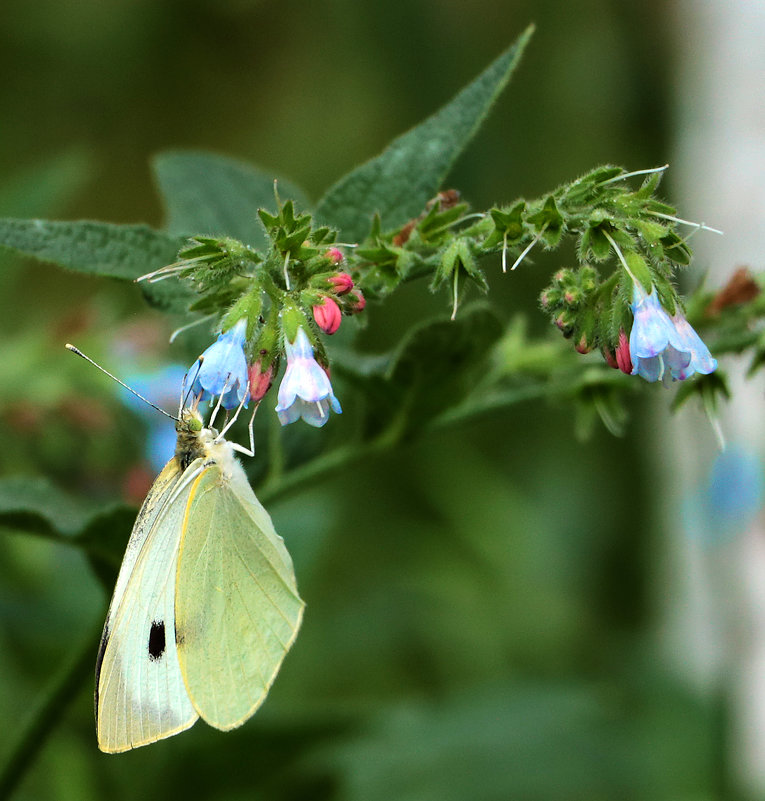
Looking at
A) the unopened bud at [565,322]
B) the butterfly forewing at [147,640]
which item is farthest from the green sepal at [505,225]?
the butterfly forewing at [147,640]

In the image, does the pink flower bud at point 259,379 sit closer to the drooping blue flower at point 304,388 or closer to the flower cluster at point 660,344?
the drooping blue flower at point 304,388

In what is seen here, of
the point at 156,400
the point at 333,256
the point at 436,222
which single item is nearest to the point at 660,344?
the point at 436,222

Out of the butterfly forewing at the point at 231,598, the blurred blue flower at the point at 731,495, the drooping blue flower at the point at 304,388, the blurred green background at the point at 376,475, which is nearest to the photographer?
the drooping blue flower at the point at 304,388

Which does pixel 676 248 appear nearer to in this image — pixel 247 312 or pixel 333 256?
pixel 333 256

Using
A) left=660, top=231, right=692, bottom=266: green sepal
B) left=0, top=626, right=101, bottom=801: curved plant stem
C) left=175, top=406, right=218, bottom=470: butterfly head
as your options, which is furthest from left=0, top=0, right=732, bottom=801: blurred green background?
left=660, top=231, right=692, bottom=266: green sepal

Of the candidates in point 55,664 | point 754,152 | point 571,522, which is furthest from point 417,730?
point 754,152
